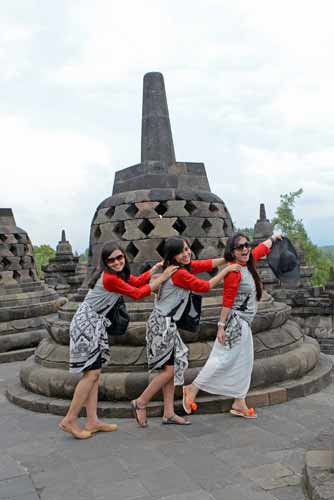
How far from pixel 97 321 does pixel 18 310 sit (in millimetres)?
5327

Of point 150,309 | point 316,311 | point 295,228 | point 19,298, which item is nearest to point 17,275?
point 19,298

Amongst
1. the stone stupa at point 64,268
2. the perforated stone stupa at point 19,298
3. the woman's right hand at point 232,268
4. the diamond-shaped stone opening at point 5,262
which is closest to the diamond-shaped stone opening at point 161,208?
the woman's right hand at point 232,268

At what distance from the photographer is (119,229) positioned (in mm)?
5699

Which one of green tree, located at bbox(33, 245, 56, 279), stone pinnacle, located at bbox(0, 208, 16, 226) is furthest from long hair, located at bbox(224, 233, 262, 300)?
green tree, located at bbox(33, 245, 56, 279)

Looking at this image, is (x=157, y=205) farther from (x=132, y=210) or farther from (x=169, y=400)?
(x=169, y=400)

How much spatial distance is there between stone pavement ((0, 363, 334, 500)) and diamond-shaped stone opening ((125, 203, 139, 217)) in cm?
233

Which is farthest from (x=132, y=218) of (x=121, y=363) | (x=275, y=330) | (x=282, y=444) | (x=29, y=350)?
(x=29, y=350)

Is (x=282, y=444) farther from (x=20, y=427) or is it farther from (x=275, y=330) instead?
(x=20, y=427)

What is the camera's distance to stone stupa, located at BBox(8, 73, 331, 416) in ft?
15.3

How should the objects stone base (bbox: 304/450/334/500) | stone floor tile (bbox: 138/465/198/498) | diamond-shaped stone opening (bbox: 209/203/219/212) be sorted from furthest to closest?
diamond-shaped stone opening (bbox: 209/203/219/212) < stone floor tile (bbox: 138/465/198/498) < stone base (bbox: 304/450/334/500)

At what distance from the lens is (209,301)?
209 inches

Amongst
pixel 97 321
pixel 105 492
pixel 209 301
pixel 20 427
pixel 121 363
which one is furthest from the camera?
pixel 209 301

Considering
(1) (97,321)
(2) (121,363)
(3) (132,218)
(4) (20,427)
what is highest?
(3) (132,218)

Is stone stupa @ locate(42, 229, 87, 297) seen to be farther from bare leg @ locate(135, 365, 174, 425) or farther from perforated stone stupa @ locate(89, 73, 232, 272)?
bare leg @ locate(135, 365, 174, 425)
